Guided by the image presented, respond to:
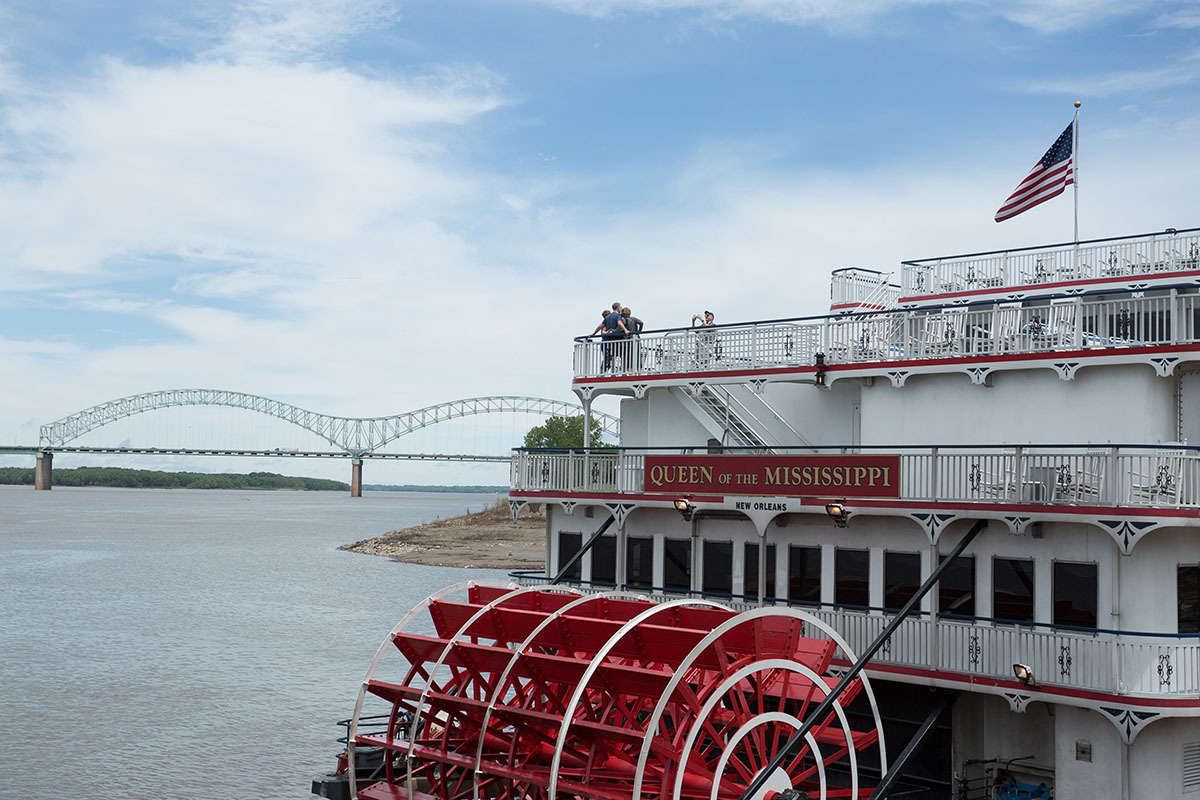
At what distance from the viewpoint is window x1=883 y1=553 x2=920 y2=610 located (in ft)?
48.9

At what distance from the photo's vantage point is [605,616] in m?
16.2

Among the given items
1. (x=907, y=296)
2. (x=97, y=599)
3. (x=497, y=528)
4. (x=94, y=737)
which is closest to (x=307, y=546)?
(x=497, y=528)

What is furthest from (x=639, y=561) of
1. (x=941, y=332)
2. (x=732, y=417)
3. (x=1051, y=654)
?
(x=1051, y=654)

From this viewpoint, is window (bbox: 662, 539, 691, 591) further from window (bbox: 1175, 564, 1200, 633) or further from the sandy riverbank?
the sandy riverbank

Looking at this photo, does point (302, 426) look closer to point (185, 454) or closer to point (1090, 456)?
point (185, 454)

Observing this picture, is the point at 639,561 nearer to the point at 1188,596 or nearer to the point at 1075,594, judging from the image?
the point at 1075,594

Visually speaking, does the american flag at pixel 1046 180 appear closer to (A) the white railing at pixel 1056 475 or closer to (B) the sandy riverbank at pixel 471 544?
(A) the white railing at pixel 1056 475

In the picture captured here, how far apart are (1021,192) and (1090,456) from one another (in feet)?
26.6

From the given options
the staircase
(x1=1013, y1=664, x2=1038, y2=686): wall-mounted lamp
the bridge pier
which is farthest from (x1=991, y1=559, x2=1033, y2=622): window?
the bridge pier

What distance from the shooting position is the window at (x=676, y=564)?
17391 mm

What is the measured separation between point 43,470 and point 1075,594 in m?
194

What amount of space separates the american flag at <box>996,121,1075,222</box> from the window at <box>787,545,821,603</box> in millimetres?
7240

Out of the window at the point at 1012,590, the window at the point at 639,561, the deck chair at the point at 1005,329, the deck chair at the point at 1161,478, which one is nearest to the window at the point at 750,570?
the window at the point at 639,561

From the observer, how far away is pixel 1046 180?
1919cm
